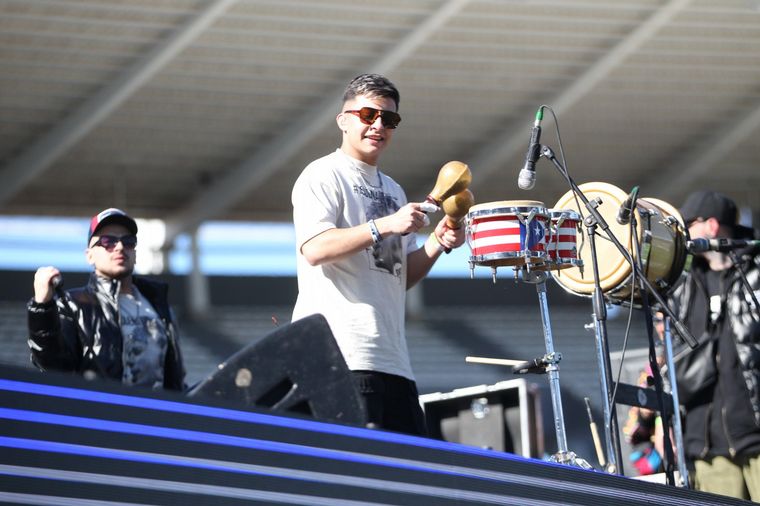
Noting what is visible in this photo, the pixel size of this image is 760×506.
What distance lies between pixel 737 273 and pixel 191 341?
12.7 m

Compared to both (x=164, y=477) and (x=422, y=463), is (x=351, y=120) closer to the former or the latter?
(x=422, y=463)

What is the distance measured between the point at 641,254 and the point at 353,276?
1.48 m

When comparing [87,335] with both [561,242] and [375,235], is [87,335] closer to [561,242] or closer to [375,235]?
[375,235]

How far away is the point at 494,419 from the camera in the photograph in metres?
7.55

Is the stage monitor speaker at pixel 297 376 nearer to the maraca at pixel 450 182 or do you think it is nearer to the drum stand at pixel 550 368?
the maraca at pixel 450 182

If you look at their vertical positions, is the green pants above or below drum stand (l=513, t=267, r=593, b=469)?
below

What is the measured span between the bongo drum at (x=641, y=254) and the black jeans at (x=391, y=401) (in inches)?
53.4

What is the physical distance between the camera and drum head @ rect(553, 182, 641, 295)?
5.27 metres

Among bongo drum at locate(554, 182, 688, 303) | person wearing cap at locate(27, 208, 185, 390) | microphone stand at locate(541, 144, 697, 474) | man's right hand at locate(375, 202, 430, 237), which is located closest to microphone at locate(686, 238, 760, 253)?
bongo drum at locate(554, 182, 688, 303)

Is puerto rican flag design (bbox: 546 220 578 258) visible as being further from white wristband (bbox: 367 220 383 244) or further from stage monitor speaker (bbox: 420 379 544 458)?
stage monitor speaker (bbox: 420 379 544 458)

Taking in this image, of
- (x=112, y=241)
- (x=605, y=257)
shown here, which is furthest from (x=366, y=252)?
(x=605, y=257)

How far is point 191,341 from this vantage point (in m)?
17.5

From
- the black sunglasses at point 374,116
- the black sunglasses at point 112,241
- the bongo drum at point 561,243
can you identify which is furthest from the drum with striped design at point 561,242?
the black sunglasses at point 112,241

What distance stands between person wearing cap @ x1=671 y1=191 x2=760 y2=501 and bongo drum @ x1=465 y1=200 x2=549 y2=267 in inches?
43.0
